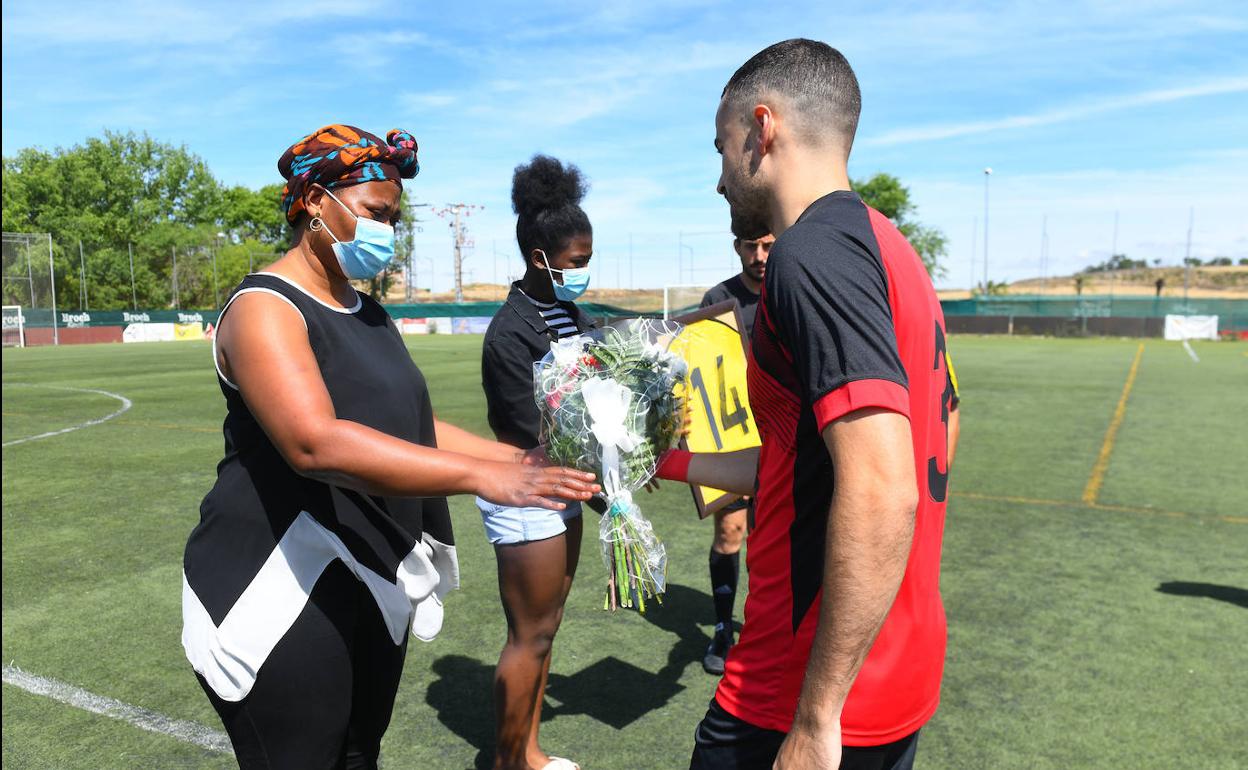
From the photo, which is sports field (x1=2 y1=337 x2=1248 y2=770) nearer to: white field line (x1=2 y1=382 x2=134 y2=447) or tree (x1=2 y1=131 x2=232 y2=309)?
white field line (x1=2 y1=382 x2=134 y2=447)

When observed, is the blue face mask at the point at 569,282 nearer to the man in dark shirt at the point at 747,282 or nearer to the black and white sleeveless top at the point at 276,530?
the man in dark shirt at the point at 747,282

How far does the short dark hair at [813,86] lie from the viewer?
1817mm

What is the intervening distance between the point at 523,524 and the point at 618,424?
4.14 feet

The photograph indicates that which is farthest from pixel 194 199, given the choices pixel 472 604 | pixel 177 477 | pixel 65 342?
pixel 472 604

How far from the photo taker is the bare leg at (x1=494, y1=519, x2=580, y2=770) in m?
3.33

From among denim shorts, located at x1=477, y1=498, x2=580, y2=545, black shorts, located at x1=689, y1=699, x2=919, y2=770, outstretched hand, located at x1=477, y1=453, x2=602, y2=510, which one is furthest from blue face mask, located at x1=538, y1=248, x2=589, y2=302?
black shorts, located at x1=689, y1=699, x2=919, y2=770

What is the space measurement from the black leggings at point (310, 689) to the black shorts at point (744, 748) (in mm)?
967

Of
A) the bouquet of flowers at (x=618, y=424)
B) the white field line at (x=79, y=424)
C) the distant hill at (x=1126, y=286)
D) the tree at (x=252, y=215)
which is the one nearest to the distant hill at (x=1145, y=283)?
the distant hill at (x=1126, y=286)

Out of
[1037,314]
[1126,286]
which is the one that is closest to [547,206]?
[1037,314]

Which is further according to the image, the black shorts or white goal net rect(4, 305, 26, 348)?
white goal net rect(4, 305, 26, 348)

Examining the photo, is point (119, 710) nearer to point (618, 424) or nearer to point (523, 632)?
point (523, 632)

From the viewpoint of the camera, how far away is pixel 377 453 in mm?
1892

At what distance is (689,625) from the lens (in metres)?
5.20

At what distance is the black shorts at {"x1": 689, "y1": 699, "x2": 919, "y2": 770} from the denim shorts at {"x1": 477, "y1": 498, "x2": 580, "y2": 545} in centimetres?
141
